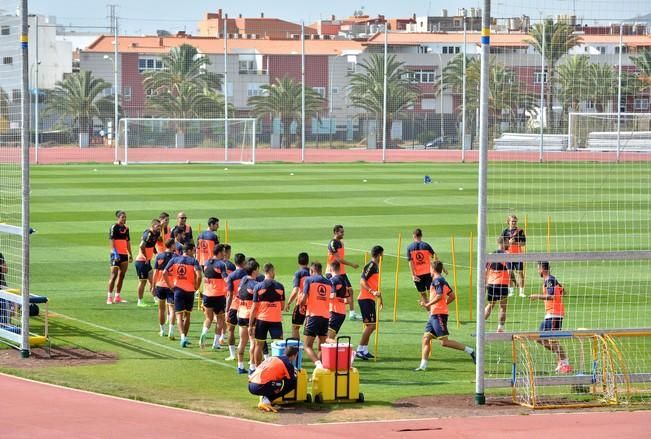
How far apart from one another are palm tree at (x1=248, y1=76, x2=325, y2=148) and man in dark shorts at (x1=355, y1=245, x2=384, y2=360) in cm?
5806

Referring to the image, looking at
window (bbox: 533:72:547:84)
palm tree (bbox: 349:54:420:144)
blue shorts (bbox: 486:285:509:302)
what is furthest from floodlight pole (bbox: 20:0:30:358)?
palm tree (bbox: 349:54:420:144)

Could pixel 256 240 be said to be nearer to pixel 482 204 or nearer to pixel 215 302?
pixel 215 302

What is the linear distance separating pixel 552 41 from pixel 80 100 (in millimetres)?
64924

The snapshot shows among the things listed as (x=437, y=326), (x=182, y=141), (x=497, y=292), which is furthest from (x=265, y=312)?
(x=182, y=141)

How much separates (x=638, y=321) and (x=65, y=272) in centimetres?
1463

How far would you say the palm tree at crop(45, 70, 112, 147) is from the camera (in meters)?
77.5

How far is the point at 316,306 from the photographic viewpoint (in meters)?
19.4

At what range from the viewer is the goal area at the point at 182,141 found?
70.1 metres

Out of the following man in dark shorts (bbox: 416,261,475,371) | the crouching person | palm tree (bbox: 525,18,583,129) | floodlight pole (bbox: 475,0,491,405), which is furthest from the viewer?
man in dark shorts (bbox: 416,261,475,371)

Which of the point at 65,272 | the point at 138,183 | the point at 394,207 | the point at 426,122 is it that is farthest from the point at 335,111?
the point at 65,272

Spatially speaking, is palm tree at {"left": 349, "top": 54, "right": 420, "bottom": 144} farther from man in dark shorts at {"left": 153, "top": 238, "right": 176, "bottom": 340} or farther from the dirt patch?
the dirt patch

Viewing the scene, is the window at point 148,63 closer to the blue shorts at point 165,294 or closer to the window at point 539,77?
the blue shorts at point 165,294

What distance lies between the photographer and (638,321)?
23625 mm

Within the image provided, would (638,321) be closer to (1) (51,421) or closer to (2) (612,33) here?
(2) (612,33)
